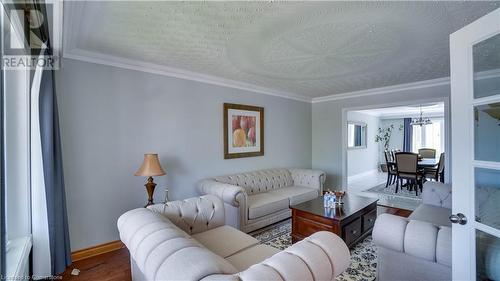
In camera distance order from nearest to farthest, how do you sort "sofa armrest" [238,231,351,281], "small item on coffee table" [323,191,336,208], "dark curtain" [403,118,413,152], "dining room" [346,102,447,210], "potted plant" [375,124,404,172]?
"sofa armrest" [238,231,351,281], "small item on coffee table" [323,191,336,208], "dining room" [346,102,447,210], "dark curtain" [403,118,413,152], "potted plant" [375,124,404,172]

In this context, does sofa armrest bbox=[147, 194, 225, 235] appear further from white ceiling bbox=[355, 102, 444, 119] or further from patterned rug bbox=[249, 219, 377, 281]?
white ceiling bbox=[355, 102, 444, 119]

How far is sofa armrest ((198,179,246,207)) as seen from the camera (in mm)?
2912

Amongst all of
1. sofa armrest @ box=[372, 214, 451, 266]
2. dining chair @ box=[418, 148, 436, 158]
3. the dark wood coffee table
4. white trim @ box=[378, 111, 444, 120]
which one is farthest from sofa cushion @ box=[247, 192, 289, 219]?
white trim @ box=[378, 111, 444, 120]

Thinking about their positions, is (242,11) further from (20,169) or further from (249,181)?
(249,181)

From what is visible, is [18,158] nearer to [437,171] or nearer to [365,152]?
[437,171]

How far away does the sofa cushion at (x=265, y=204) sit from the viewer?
3123 mm

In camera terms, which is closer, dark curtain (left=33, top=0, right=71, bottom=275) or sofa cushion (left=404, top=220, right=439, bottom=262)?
sofa cushion (left=404, top=220, right=439, bottom=262)

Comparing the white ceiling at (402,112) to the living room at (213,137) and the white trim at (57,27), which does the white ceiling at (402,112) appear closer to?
the living room at (213,137)

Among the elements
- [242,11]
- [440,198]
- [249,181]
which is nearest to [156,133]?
[249,181]

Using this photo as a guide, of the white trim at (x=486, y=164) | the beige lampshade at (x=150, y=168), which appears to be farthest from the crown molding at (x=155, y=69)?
the white trim at (x=486, y=164)

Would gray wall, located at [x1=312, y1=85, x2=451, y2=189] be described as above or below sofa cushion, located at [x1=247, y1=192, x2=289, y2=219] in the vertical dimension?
above

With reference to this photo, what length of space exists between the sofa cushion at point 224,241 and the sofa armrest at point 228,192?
2.18ft

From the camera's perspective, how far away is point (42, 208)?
209 cm

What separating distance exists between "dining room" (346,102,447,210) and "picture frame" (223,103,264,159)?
2.87 m
